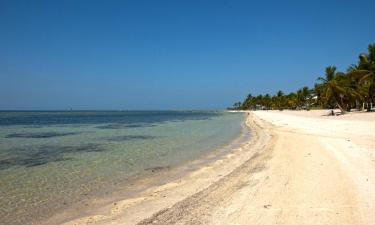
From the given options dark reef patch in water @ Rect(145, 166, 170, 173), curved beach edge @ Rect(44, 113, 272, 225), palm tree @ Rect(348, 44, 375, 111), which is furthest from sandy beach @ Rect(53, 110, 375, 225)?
palm tree @ Rect(348, 44, 375, 111)

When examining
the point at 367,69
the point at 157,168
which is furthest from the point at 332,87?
the point at 157,168

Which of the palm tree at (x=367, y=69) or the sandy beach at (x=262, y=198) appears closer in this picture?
the sandy beach at (x=262, y=198)

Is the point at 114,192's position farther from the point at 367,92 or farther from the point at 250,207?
the point at 367,92

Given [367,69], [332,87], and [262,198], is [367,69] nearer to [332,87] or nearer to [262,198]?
[332,87]

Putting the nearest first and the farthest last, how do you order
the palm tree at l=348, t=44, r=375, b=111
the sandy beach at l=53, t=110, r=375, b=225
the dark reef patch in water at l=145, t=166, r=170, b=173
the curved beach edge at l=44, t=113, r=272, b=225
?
the sandy beach at l=53, t=110, r=375, b=225
the curved beach edge at l=44, t=113, r=272, b=225
the dark reef patch in water at l=145, t=166, r=170, b=173
the palm tree at l=348, t=44, r=375, b=111

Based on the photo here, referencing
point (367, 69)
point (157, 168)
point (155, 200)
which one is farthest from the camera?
point (367, 69)

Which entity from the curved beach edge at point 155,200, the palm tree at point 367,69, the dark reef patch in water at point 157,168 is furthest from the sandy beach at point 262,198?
the palm tree at point 367,69

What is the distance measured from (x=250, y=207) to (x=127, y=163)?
8.52 m

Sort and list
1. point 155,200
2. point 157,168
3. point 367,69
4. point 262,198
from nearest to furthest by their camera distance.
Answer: point 262,198 → point 155,200 → point 157,168 → point 367,69

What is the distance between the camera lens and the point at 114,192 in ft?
29.9

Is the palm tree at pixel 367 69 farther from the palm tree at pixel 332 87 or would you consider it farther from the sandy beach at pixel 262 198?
the sandy beach at pixel 262 198

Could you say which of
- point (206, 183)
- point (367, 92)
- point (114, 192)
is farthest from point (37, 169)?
point (367, 92)

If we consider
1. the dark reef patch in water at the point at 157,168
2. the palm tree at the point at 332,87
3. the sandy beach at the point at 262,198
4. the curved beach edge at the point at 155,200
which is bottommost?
the dark reef patch in water at the point at 157,168

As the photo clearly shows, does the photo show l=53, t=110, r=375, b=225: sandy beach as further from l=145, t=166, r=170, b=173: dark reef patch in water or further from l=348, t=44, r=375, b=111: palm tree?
l=348, t=44, r=375, b=111: palm tree
